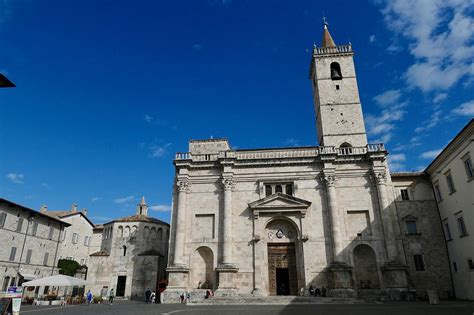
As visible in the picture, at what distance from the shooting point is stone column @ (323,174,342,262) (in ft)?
86.2

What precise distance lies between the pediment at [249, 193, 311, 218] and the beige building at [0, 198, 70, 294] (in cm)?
2281

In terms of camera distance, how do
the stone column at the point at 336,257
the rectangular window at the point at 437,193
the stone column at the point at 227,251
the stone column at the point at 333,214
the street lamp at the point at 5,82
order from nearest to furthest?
the street lamp at the point at 5,82 → the stone column at the point at 336,257 → the stone column at the point at 227,251 → the stone column at the point at 333,214 → the rectangular window at the point at 437,193

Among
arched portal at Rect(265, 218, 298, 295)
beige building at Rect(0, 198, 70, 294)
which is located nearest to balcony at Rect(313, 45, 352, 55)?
arched portal at Rect(265, 218, 298, 295)

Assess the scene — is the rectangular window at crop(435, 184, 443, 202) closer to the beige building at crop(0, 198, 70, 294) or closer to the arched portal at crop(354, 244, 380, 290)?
the arched portal at crop(354, 244, 380, 290)

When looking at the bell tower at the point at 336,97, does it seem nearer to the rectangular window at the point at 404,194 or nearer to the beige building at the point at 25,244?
the rectangular window at the point at 404,194

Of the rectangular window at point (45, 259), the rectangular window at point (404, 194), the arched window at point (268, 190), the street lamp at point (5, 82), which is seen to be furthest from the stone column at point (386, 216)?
the rectangular window at point (45, 259)

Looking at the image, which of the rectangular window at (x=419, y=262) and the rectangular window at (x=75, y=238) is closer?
the rectangular window at (x=419, y=262)

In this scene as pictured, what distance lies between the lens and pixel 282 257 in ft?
91.4

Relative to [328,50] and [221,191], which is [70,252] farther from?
[328,50]

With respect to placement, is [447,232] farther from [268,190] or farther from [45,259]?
[45,259]

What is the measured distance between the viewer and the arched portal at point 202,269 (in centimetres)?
2728

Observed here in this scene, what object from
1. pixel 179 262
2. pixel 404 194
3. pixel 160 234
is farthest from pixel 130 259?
pixel 404 194

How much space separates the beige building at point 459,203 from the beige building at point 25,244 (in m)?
38.3

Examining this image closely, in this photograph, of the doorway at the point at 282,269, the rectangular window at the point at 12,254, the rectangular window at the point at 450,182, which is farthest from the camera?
the rectangular window at the point at 12,254
